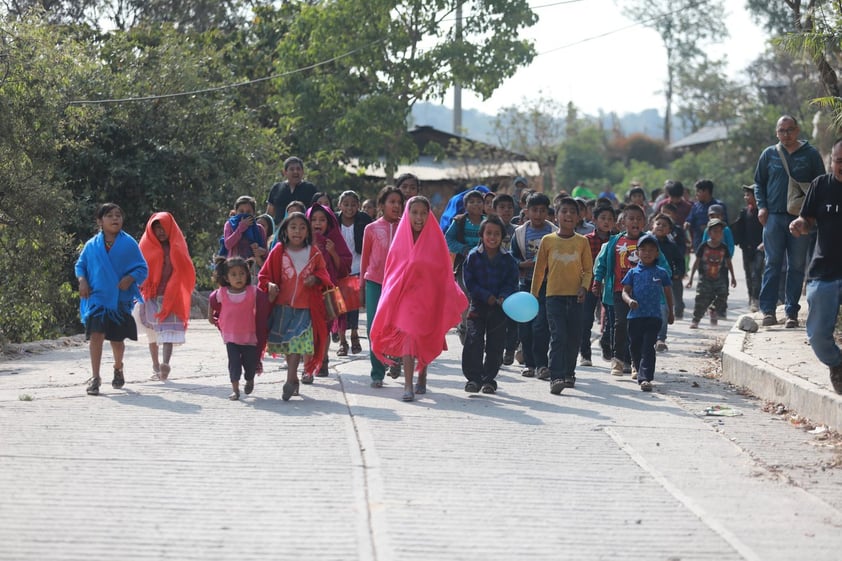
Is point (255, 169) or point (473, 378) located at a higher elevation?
point (255, 169)

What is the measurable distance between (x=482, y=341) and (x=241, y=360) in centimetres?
216

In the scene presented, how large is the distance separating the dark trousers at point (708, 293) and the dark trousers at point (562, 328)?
652 cm

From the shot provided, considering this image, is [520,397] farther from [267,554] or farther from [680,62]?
[680,62]

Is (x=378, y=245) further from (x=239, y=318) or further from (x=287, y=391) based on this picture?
(x=287, y=391)

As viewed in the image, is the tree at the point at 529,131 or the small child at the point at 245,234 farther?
the tree at the point at 529,131

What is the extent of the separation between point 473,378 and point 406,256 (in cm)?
127

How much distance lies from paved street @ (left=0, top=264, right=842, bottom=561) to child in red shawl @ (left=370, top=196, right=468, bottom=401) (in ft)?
1.45

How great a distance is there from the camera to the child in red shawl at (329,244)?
11836 millimetres

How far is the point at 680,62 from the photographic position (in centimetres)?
8494

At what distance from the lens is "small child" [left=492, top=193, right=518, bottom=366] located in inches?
497

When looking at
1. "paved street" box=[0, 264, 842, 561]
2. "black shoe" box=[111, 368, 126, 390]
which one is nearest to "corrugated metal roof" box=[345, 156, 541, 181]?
"black shoe" box=[111, 368, 126, 390]

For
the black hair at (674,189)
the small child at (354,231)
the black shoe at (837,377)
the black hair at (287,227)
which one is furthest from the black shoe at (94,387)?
the black hair at (674,189)

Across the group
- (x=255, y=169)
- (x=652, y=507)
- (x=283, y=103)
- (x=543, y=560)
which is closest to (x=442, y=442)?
(x=652, y=507)

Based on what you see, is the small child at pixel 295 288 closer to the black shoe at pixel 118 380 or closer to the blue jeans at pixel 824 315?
the black shoe at pixel 118 380
